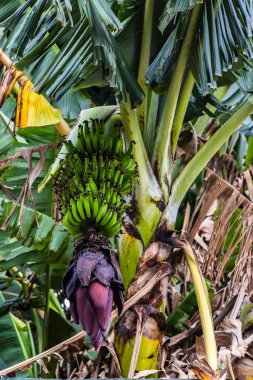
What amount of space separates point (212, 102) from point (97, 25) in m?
0.70

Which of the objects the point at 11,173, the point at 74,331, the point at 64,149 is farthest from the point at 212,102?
the point at 74,331

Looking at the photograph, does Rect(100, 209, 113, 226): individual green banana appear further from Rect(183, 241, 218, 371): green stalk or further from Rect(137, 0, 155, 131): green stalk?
Rect(137, 0, 155, 131): green stalk

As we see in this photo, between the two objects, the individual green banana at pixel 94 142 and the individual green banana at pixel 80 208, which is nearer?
the individual green banana at pixel 80 208

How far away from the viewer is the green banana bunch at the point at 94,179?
5.28 ft

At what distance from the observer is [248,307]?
2.30m

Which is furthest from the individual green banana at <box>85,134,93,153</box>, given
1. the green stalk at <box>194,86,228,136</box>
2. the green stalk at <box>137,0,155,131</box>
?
the green stalk at <box>194,86,228,136</box>

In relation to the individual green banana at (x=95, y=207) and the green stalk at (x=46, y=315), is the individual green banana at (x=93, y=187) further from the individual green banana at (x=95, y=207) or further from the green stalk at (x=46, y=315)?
the green stalk at (x=46, y=315)

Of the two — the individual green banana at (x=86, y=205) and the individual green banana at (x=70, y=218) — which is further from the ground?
the individual green banana at (x=86, y=205)

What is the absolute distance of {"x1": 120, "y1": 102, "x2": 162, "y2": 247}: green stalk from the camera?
6.12 ft

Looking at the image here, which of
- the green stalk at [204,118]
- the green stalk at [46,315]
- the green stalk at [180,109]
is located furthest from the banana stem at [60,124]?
the green stalk at [46,315]

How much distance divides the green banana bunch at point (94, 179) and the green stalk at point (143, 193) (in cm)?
6

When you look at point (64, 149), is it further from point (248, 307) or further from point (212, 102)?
point (248, 307)

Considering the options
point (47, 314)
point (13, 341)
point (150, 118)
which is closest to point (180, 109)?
point (150, 118)

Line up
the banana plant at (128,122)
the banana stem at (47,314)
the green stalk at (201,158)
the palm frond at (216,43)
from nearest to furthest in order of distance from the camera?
the banana plant at (128,122)
the palm frond at (216,43)
the green stalk at (201,158)
the banana stem at (47,314)
